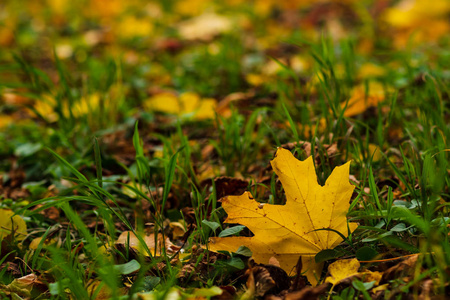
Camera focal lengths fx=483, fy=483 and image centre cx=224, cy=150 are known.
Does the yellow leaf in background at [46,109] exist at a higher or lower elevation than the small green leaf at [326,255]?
higher

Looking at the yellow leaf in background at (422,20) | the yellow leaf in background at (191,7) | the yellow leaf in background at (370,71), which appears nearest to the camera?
the yellow leaf in background at (370,71)

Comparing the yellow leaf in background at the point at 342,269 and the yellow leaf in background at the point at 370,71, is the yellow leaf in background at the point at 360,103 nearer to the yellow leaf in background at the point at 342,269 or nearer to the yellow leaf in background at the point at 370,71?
the yellow leaf in background at the point at 370,71

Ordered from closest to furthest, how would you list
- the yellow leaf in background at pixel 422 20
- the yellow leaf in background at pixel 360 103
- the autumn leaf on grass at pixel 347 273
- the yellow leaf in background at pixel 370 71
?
the autumn leaf on grass at pixel 347 273, the yellow leaf in background at pixel 360 103, the yellow leaf in background at pixel 370 71, the yellow leaf in background at pixel 422 20

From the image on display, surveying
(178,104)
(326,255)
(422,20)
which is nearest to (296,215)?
(326,255)

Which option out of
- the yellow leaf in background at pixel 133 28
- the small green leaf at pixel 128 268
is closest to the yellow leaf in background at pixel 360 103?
the small green leaf at pixel 128 268

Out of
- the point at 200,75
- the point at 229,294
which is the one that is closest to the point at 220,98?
the point at 200,75

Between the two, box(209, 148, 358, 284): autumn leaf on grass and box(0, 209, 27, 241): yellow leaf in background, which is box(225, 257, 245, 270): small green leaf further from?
box(0, 209, 27, 241): yellow leaf in background

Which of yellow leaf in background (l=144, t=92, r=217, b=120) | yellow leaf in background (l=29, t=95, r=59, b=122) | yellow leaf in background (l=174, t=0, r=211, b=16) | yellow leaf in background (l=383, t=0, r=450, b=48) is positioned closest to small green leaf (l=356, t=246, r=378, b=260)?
yellow leaf in background (l=144, t=92, r=217, b=120)
